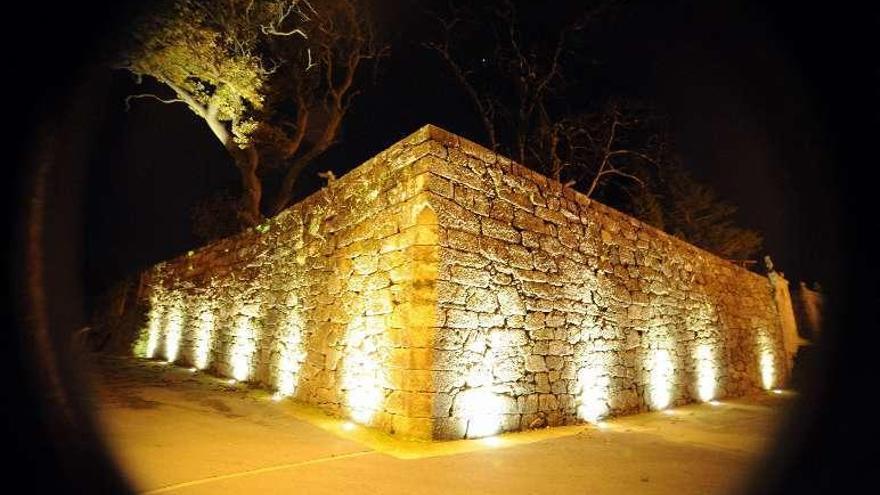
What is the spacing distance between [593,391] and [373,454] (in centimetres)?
306

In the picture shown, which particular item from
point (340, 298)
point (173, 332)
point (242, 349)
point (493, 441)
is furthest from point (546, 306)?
point (173, 332)

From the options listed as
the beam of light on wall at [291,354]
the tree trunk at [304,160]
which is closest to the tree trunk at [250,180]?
the tree trunk at [304,160]

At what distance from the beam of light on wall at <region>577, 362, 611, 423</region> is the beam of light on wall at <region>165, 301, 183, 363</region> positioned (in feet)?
24.0

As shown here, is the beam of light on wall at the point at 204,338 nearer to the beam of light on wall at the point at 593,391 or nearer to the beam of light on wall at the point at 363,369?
the beam of light on wall at the point at 363,369

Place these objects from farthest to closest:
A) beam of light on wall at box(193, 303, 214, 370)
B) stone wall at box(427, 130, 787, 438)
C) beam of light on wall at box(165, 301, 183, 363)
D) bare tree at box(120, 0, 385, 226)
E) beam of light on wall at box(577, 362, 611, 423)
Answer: beam of light on wall at box(165, 301, 183, 363)
beam of light on wall at box(193, 303, 214, 370)
bare tree at box(120, 0, 385, 226)
beam of light on wall at box(577, 362, 611, 423)
stone wall at box(427, 130, 787, 438)

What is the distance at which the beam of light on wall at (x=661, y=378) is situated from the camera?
21.2 feet

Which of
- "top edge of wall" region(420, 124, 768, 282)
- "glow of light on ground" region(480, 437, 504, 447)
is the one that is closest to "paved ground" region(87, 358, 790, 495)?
"glow of light on ground" region(480, 437, 504, 447)

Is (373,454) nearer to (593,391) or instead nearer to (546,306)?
(546,306)

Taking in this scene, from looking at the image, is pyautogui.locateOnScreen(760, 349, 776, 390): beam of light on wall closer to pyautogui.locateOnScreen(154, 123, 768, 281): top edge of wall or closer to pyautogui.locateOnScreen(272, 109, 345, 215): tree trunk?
pyautogui.locateOnScreen(154, 123, 768, 281): top edge of wall

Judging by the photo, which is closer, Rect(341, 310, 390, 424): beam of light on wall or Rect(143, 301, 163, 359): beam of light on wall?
Rect(341, 310, 390, 424): beam of light on wall

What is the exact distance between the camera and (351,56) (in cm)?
1113

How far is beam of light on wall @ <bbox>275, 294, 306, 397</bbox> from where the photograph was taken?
18.2ft

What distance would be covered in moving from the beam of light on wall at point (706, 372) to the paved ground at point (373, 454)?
2.46m

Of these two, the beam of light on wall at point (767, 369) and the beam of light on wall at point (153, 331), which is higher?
the beam of light on wall at point (153, 331)
